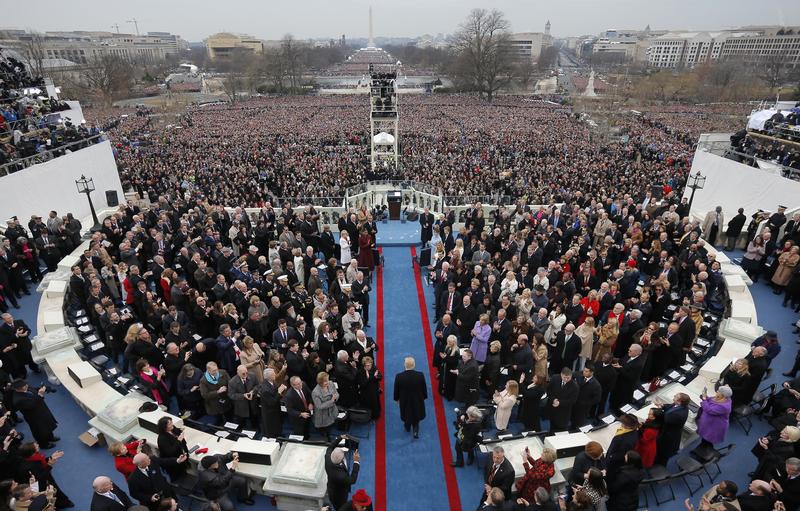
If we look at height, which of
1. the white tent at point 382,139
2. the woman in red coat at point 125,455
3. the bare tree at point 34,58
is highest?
the bare tree at point 34,58

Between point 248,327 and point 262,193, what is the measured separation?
44.7 ft

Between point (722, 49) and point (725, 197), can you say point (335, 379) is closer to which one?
point (725, 197)

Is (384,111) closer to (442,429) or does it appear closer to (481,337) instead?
(481,337)

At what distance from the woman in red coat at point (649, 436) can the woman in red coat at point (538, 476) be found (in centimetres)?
137

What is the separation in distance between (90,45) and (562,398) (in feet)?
473

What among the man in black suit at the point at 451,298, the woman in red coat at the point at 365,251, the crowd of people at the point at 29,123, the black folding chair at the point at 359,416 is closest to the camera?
the black folding chair at the point at 359,416

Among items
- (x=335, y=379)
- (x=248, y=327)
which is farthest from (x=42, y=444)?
(x=335, y=379)

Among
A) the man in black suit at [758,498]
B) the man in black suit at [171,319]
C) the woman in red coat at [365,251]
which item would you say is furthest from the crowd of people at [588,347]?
the man in black suit at [171,319]

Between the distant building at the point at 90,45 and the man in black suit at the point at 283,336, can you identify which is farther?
the distant building at the point at 90,45

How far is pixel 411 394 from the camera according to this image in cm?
629

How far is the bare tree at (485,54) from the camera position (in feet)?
205

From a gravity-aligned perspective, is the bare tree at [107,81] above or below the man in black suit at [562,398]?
above

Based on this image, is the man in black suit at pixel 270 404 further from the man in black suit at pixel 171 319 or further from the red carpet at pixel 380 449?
the man in black suit at pixel 171 319

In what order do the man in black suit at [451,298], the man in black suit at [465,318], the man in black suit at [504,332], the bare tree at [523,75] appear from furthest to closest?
1. the bare tree at [523,75]
2. the man in black suit at [451,298]
3. the man in black suit at [465,318]
4. the man in black suit at [504,332]
